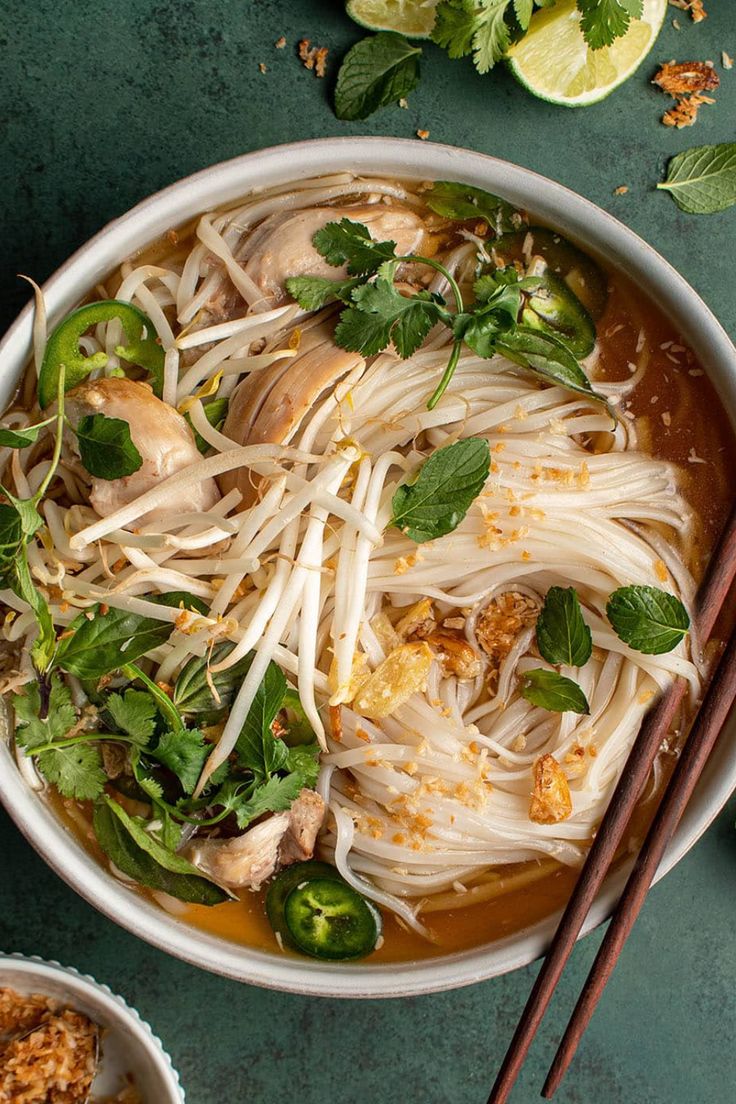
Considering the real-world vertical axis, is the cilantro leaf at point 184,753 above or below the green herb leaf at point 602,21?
below

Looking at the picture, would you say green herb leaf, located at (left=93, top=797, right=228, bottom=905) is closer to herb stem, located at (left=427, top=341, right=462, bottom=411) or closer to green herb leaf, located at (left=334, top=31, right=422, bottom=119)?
herb stem, located at (left=427, top=341, right=462, bottom=411)

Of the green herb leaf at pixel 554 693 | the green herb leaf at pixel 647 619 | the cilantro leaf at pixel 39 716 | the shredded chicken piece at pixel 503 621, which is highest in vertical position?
the green herb leaf at pixel 647 619

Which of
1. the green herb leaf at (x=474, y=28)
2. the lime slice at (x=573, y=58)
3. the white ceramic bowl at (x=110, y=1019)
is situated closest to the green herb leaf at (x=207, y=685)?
the white ceramic bowl at (x=110, y=1019)

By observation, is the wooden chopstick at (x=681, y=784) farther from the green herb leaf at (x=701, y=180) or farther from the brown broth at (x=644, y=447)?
the green herb leaf at (x=701, y=180)

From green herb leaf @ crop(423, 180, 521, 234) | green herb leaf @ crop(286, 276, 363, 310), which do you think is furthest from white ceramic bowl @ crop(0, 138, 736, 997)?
green herb leaf @ crop(286, 276, 363, 310)

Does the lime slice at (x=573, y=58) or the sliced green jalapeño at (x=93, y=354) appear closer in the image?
the sliced green jalapeño at (x=93, y=354)

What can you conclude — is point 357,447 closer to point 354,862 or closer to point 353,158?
point 353,158

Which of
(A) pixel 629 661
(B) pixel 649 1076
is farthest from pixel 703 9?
(B) pixel 649 1076
